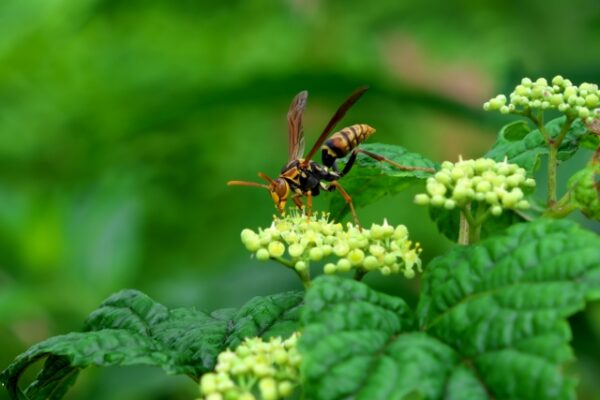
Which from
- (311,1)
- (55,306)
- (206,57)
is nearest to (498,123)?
(311,1)

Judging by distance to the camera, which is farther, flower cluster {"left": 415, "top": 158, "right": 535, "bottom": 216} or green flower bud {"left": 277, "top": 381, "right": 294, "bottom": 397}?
flower cluster {"left": 415, "top": 158, "right": 535, "bottom": 216}

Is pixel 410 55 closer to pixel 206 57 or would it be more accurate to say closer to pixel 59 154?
pixel 206 57

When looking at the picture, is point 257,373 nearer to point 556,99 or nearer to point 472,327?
point 472,327

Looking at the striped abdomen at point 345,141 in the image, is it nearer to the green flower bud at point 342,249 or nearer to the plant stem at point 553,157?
the plant stem at point 553,157

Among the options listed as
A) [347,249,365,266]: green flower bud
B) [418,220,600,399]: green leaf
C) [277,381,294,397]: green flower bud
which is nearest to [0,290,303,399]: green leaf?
[347,249,365,266]: green flower bud

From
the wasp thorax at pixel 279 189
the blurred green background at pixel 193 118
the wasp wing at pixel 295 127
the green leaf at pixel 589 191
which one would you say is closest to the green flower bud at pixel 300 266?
the green leaf at pixel 589 191

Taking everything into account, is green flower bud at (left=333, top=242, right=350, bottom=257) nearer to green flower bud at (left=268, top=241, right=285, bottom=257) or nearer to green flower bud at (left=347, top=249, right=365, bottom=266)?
green flower bud at (left=347, top=249, right=365, bottom=266)

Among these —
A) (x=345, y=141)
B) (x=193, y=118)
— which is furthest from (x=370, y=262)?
(x=193, y=118)
